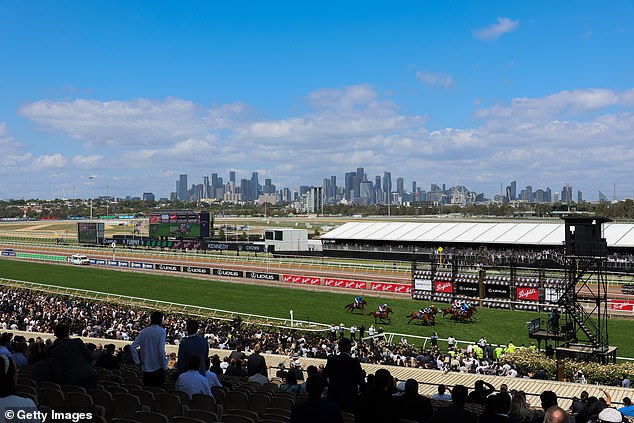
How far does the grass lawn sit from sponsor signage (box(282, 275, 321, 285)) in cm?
139

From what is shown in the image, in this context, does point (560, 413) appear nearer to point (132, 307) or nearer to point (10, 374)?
point (10, 374)

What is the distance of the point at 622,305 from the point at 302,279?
20.0 m

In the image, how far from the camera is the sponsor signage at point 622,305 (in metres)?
30.7

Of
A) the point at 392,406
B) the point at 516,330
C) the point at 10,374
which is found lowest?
the point at 516,330

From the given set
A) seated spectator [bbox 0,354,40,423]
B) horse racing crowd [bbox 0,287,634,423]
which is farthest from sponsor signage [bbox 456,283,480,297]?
seated spectator [bbox 0,354,40,423]

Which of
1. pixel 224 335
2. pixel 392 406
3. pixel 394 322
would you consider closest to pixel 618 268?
pixel 394 322

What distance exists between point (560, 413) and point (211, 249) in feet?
207

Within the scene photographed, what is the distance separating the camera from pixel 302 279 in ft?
139

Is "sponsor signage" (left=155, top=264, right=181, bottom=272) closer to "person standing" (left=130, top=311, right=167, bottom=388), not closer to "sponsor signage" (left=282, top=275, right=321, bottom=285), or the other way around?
"sponsor signage" (left=282, top=275, right=321, bottom=285)

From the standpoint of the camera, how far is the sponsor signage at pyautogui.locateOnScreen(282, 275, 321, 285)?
41.7 metres

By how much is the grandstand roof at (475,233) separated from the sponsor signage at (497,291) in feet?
61.5

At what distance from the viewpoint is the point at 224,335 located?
23391mm

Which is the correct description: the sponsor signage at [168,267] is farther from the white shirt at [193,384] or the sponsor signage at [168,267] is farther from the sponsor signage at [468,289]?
the white shirt at [193,384]

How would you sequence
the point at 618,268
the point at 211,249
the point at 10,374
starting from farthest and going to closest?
the point at 211,249 → the point at 618,268 → the point at 10,374
